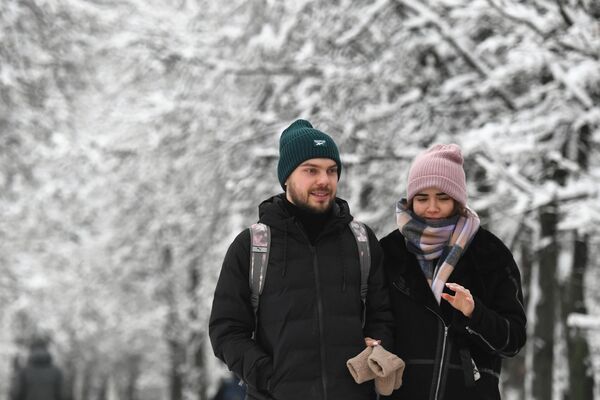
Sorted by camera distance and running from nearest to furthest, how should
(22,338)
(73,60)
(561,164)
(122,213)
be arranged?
1. (561,164)
2. (73,60)
3. (122,213)
4. (22,338)

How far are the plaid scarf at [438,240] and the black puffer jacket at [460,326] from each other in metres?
0.05

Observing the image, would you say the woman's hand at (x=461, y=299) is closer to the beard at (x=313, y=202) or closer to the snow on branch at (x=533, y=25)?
the beard at (x=313, y=202)

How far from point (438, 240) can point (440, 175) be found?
24 cm

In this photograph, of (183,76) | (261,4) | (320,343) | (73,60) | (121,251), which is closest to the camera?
(320,343)

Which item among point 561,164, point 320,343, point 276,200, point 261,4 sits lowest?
point 320,343

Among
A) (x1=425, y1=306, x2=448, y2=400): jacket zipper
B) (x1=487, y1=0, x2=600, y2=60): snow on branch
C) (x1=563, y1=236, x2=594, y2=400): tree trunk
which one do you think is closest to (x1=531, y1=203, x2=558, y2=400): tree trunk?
(x1=563, y1=236, x2=594, y2=400): tree trunk

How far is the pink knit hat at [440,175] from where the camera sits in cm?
373

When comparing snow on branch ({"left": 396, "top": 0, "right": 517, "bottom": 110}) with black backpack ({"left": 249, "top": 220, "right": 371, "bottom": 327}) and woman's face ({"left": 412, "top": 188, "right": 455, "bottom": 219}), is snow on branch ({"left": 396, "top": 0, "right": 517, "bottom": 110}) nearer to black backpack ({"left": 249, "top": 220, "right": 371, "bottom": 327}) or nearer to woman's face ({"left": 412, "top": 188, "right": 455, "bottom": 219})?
woman's face ({"left": 412, "top": 188, "right": 455, "bottom": 219})

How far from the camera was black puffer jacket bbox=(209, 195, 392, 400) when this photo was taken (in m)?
3.47

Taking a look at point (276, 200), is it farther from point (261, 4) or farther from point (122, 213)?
point (122, 213)

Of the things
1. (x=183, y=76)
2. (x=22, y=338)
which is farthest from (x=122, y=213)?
(x=22, y=338)

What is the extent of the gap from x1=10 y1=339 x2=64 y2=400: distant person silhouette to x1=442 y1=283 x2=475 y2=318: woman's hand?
326 inches

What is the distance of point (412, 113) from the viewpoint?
10188 mm

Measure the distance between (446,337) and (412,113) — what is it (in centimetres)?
668
